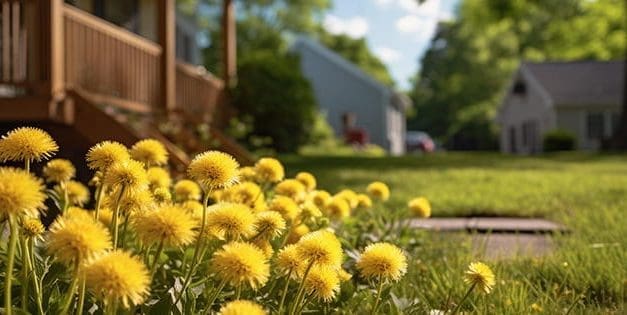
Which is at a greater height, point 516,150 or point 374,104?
point 374,104

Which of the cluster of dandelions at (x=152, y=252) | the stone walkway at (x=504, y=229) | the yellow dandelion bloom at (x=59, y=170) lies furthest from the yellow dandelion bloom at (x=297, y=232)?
the stone walkway at (x=504, y=229)

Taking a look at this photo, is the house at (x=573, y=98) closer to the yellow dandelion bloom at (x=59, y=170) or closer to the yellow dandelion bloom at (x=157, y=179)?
the yellow dandelion bloom at (x=157, y=179)

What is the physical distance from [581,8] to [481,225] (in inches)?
1148

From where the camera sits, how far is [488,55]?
51.0 metres

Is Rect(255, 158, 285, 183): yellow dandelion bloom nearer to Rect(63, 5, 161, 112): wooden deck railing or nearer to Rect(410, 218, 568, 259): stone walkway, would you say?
Rect(410, 218, 568, 259): stone walkway

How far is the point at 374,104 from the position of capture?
33.2m

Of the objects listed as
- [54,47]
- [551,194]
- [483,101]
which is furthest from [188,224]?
[483,101]

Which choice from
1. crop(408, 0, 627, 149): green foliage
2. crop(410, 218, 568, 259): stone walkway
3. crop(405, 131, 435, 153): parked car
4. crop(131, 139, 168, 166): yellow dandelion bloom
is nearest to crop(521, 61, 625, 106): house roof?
crop(408, 0, 627, 149): green foliage

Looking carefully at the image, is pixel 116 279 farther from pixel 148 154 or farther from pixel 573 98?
pixel 573 98

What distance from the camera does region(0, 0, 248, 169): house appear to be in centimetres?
589

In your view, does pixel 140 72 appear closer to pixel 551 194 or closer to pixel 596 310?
pixel 551 194

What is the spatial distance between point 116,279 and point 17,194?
0.78 feet

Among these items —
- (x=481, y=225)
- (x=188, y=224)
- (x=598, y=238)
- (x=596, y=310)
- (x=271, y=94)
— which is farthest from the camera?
(x=271, y=94)

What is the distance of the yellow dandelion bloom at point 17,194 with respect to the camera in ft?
3.77
